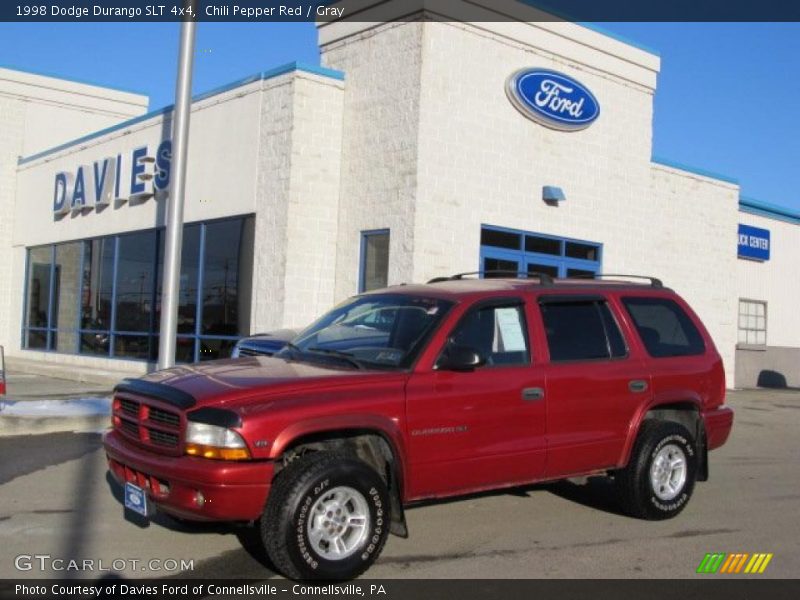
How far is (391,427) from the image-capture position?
18.5 feet

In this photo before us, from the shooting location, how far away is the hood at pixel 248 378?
5.33 metres

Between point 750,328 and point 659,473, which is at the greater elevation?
point 750,328

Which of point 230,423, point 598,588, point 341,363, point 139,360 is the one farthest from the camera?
point 139,360

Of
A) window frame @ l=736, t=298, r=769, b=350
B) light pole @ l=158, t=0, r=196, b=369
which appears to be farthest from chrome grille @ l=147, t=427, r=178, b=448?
window frame @ l=736, t=298, r=769, b=350

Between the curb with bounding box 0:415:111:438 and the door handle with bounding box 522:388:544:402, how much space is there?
645 centimetres

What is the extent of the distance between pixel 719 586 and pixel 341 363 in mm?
2838

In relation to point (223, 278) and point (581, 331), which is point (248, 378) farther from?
point (223, 278)

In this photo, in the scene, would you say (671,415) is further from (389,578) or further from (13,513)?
(13,513)

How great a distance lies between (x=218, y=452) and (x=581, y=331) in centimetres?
313

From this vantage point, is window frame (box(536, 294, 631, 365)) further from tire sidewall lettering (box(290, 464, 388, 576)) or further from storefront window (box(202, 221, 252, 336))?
storefront window (box(202, 221, 252, 336))

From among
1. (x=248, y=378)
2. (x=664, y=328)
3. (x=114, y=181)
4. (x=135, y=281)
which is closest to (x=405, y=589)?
(x=248, y=378)

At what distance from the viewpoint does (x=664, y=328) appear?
7.65 metres

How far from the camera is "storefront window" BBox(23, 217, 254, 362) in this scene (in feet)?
51.3

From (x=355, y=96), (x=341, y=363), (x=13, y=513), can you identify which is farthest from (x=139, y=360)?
(x=341, y=363)
